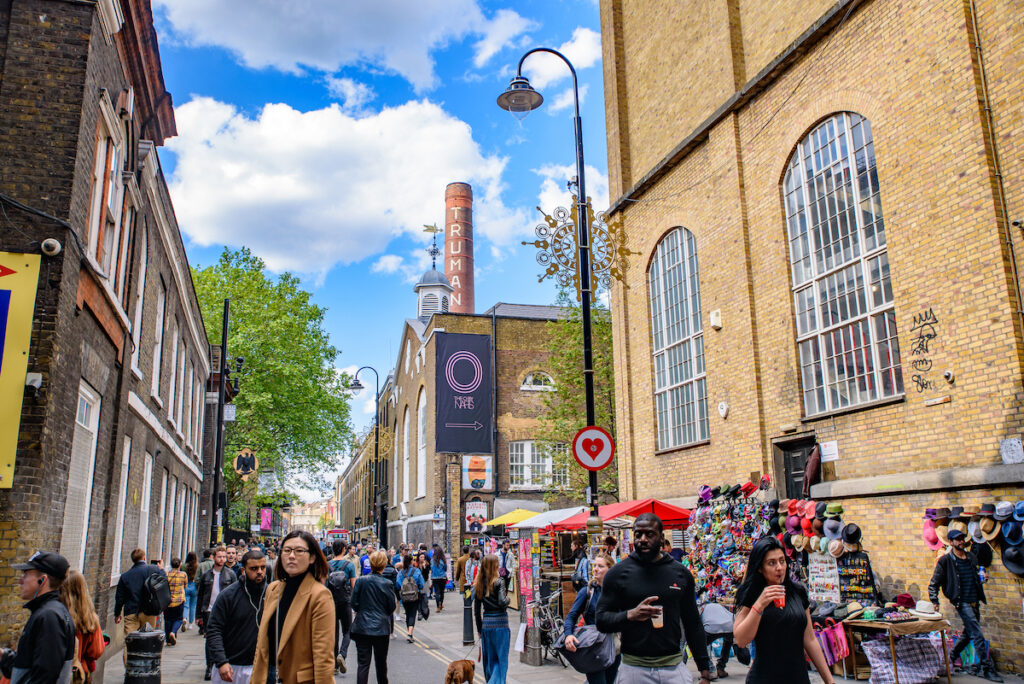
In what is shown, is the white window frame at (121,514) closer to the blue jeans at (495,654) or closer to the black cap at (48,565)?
the blue jeans at (495,654)

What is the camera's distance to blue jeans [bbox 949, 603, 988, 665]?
8922 mm

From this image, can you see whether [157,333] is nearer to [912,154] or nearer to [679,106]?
[679,106]

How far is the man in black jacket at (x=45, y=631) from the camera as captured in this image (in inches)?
177

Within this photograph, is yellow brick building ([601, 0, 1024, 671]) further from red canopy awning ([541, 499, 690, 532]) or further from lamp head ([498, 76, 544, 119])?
lamp head ([498, 76, 544, 119])

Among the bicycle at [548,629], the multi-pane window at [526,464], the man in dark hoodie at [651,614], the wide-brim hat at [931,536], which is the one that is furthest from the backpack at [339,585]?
the multi-pane window at [526,464]

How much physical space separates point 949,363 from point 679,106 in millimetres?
9726

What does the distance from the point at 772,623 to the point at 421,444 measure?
36.9 meters

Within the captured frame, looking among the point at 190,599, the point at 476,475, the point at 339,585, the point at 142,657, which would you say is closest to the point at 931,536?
the point at 339,585

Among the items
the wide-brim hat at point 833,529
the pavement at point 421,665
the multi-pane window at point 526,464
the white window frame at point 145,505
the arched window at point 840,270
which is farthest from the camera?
the multi-pane window at point 526,464

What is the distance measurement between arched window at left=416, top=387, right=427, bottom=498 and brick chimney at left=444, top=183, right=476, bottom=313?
1091 inches

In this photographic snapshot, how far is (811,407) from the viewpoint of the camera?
13.1 metres

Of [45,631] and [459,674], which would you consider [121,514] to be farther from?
[45,631]

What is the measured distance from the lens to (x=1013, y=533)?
29.6ft

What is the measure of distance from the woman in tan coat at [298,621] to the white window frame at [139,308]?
962 centimetres
